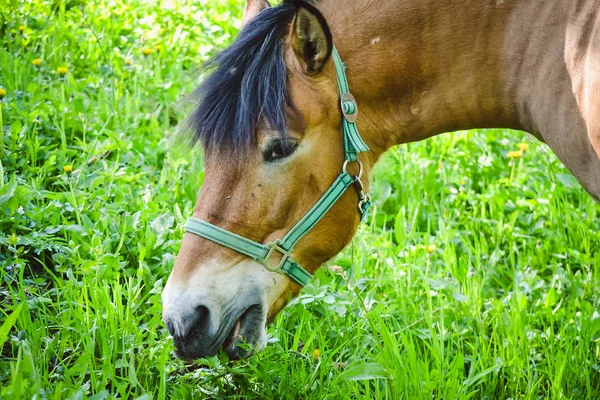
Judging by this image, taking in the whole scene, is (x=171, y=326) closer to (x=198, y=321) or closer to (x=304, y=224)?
(x=198, y=321)

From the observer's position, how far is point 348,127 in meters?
2.52

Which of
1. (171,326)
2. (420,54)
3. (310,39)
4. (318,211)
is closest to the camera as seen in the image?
(171,326)

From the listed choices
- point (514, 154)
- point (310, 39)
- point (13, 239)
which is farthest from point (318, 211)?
point (514, 154)

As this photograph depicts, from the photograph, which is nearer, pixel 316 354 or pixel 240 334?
pixel 240 334

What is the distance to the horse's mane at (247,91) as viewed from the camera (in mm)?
2391

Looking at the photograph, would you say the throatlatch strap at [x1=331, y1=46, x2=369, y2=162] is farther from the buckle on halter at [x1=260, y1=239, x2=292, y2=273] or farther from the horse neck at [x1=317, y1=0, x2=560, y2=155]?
the buckle on halter at [x1=260, y1=239, x2=292, y2=273]

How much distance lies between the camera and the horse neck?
258cm

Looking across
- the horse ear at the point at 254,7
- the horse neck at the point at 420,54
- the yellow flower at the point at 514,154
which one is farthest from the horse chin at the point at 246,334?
the yellow flower at the point at 514,154

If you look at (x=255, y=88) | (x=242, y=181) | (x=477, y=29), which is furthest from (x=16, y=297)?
(x=477, y=29)

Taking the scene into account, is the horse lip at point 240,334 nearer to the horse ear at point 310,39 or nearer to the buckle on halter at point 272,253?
the buckle on halter at point 272,253

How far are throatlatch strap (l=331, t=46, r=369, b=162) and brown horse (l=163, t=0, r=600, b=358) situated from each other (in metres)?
0.03

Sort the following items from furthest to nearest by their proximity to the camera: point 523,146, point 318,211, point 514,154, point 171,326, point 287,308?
1. point 523,146
2. point 514,154
3. point 287,308
4. point 318,211
5. point 171,326

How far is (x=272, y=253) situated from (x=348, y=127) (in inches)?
20.8

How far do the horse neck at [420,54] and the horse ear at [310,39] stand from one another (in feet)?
0.57
